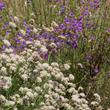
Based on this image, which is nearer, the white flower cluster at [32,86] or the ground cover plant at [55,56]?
the white flower cluster at [32,86]

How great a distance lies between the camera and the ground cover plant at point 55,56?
3307mm

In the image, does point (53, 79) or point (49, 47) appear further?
point (49, 47)

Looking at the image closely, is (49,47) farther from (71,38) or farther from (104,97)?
(104,97)

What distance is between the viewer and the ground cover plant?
10.8ft

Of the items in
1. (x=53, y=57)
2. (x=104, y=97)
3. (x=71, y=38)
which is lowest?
(x=104, y=97)

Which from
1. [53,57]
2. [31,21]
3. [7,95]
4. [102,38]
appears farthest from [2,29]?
[7,95]

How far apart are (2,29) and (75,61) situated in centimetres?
101

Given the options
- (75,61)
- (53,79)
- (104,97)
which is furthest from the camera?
(75,61)

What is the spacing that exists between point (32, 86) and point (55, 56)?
111 centimetres

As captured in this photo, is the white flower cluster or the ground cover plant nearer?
the white flower cluster

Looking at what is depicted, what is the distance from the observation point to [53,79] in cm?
371

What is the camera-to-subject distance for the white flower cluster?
313 cm

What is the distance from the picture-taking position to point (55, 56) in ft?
14.9

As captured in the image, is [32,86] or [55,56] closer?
[32,86]
